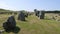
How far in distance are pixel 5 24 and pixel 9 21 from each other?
0.94m

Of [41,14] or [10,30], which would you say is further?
[41,14]

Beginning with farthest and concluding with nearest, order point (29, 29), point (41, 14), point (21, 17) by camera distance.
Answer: point (41, 14)
point (21, 17)
point (29, 29)

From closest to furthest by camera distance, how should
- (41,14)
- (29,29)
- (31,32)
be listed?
(31,32)
(29,29)
(41,14)

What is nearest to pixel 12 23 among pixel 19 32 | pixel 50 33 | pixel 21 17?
pixel 19 32

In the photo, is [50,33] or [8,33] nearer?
[8,33]

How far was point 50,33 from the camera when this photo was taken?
98.1ft

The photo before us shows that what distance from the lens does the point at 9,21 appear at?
30750 mm

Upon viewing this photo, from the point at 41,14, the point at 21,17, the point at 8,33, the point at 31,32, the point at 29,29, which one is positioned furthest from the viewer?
the point at 41,14

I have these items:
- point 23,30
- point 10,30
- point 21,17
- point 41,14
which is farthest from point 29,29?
point 41,14

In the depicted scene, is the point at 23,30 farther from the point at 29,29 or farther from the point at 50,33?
the point at 50,33

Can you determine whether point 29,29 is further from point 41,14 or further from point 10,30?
point 41,14

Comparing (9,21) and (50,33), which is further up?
(9,21)

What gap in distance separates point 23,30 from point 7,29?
2.50 metres

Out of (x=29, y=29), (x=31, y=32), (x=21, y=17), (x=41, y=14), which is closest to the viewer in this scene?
(x=31, y=32)
